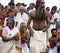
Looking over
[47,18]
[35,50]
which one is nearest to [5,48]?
[35,50]

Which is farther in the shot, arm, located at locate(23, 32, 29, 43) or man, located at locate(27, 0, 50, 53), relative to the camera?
man, located at locate(27, 0, 50, 53)

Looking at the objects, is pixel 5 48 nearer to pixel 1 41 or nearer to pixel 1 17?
pixel 1 41

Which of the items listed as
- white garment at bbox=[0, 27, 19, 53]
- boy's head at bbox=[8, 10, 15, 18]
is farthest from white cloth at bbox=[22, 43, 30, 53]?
boy's head at bbox=[8, 10, 15, 18]

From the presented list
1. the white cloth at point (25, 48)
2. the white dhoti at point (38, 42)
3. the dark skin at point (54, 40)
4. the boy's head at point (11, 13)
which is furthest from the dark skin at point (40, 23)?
the boy's head at point (11, 13)

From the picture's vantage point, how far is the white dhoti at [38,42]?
33.6 feet

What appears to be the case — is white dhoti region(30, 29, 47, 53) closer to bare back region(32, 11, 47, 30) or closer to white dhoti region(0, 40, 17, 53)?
bare back region(32, 11, 47, 30)

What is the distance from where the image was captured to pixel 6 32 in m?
10.1

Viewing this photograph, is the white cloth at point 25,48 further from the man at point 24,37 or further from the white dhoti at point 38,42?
the white dhoti at point 38,42

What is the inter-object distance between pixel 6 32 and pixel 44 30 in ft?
3.31

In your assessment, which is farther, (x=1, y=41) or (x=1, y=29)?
(x=1, y=29)

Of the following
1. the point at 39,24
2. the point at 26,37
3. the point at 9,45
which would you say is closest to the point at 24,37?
the point at 26,37

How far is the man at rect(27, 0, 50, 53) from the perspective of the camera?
10234mm

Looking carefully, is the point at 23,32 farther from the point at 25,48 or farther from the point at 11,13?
the point at 11,13

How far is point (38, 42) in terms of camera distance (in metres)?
10.3
